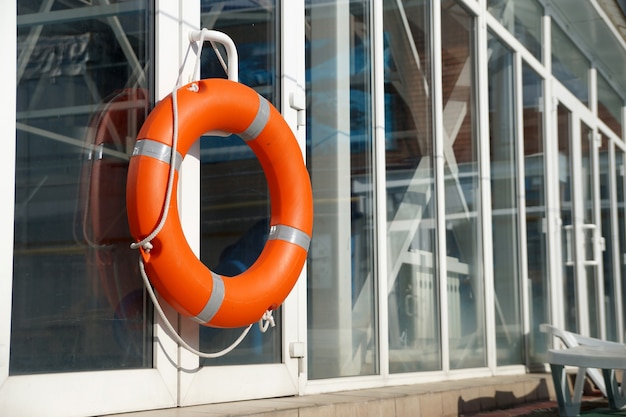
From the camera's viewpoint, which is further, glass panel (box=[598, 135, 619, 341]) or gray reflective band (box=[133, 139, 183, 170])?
glass panel (box=[598, 135, 619, 341])

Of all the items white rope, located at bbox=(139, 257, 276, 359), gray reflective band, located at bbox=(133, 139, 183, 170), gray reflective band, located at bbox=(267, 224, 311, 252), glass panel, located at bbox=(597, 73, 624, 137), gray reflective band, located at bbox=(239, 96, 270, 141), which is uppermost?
glass panel, located at bbox=(597, 73, 624, 137)

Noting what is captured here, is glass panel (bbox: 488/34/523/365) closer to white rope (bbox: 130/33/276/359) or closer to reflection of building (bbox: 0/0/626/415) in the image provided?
reflection of building (bbox: 0/0/626/415)

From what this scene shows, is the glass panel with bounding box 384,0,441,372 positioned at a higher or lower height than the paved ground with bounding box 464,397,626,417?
higher

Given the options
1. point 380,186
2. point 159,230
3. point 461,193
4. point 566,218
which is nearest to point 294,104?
point 380,186

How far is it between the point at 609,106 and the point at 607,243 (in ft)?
4.65

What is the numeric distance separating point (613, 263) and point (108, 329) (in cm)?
731

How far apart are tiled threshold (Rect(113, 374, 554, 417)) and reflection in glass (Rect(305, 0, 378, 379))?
0.20 meters

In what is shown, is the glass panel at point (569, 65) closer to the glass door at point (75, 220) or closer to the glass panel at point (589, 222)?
the glass panel at point (589, 222)

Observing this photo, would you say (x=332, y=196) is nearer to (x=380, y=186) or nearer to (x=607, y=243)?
(x=380, y=186)

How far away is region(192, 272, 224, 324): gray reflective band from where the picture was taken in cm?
261

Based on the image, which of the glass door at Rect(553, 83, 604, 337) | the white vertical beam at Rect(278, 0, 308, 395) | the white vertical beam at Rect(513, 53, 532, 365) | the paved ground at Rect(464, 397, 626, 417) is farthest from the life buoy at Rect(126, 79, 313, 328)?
the glass door at Rect(553, 83, 604, 337)

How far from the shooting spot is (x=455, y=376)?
15.9 feet

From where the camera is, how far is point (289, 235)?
297 centimetres

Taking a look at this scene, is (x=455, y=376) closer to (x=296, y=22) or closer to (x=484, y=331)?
(x=484, y=331)
